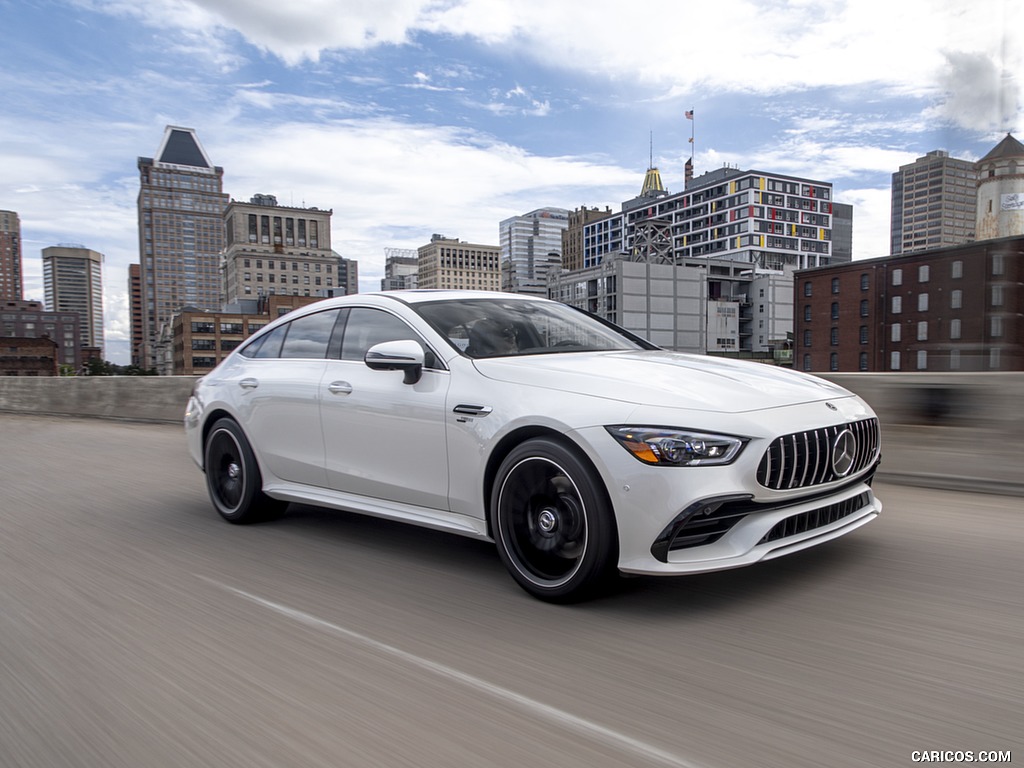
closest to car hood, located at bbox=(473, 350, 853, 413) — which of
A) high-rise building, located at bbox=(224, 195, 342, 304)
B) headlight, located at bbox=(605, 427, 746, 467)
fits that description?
headlight, located at bbox=(605, 427, 746, 467)

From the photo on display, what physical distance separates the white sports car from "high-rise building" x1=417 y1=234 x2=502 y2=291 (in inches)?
5375

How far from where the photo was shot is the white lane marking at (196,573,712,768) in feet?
7.73

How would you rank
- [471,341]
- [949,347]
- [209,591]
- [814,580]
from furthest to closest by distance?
[949,347] < [471,341] < [209,591] < [814,580]

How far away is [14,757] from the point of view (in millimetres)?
2447

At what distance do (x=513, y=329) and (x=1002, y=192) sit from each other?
21.0 ft

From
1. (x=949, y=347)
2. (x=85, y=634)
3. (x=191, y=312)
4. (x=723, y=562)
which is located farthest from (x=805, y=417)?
(x=191, y=312)

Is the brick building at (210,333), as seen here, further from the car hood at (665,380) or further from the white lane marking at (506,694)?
the white lane marking at (506,694)

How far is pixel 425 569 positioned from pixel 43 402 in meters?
18.8

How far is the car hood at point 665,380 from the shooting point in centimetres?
348

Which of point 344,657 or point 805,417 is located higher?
point 805,417

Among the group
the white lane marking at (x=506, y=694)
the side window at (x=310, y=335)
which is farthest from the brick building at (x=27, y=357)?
the white lane marking at (x=506, y=694)

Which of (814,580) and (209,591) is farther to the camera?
(209,591)

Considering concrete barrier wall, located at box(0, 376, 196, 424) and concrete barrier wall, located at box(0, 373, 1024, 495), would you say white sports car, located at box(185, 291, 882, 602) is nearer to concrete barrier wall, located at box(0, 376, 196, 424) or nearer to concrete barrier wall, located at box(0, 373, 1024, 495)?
concrete barrier wall, located at box(0, 373, 1024, 495)

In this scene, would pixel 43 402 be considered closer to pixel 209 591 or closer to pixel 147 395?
pixel 147 395
